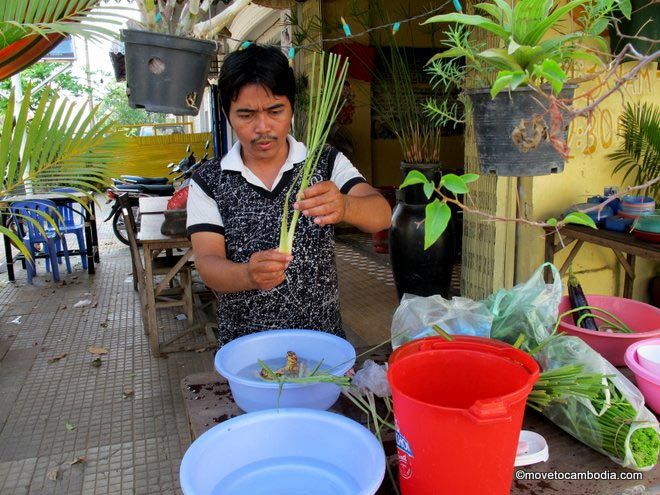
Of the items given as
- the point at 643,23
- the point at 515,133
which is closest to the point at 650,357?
the point at 515,133

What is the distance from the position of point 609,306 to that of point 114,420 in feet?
8.39

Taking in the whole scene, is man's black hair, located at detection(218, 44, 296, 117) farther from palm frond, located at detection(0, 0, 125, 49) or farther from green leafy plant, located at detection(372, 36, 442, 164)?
green leafy plant, located at detection(372, 36, 442, 164)

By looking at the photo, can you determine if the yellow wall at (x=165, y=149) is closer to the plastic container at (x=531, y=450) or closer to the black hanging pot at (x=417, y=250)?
the black hanging pot at (x=417, y=250)

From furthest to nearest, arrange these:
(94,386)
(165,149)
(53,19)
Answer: (165,149)
(94,386)
(53,19)

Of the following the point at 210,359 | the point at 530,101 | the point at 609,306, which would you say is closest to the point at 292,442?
the point at 530,101

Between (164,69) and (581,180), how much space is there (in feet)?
8.58

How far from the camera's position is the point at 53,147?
5.09ft

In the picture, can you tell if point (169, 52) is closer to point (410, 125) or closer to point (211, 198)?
point (211, 198)

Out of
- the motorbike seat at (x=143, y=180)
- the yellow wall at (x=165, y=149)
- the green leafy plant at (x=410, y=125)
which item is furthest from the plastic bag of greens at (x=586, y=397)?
the yellow wall at (x=165, y=149)

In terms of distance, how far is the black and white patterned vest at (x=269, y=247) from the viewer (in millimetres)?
1656

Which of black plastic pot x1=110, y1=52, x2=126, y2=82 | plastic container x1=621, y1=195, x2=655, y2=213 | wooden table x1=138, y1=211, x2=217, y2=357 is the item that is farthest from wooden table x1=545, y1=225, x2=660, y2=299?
black plastic pot x1=110, y1=52, x2=126, y2=82

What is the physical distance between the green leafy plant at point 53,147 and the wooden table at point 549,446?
64cm

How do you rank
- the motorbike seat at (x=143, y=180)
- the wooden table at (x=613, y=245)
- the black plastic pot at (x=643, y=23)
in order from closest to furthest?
the black plastic pot at (x=643, y=23)
the wooden table at (x=613, y=245)
the motorbike seat at (x=143, y=180)

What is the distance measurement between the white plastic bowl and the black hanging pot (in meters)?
2.72
